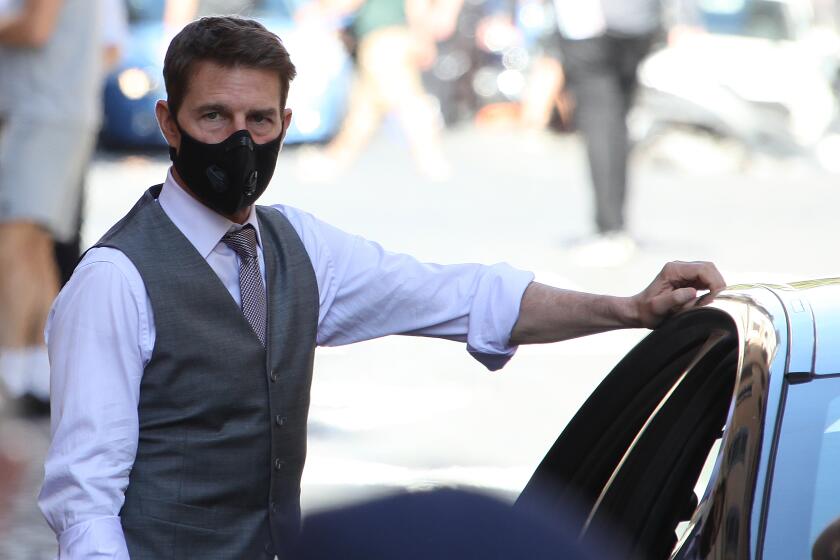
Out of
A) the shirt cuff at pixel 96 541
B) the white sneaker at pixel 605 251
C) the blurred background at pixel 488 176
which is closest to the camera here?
the shirt cuff at pixel 96 541

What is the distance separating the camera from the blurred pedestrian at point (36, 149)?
19.7 ft

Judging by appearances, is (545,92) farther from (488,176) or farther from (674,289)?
(674,289)

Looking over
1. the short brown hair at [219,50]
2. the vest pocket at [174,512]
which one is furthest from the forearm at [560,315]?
the vest pocket at [174,512]

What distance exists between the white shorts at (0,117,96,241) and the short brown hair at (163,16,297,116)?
3380 mm

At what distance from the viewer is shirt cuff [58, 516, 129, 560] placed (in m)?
2.45

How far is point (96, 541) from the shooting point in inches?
96.7

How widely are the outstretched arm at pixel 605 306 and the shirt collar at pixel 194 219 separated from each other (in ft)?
1.92

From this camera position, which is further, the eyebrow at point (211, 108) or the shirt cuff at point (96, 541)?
the eyebrow at point (211, 108)

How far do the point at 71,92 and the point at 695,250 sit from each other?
16.7 feet

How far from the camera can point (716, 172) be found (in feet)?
50.8

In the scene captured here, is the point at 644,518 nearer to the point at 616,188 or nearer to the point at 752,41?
the point at 616,188

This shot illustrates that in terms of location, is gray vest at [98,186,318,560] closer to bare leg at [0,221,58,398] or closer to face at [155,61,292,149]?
face at [155,61,292,149]

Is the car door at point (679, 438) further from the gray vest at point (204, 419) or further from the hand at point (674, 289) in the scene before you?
the gray vest at point (204, 419)

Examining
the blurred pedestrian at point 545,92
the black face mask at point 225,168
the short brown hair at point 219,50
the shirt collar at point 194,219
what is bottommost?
the blurred pedestrian at point 545,92
